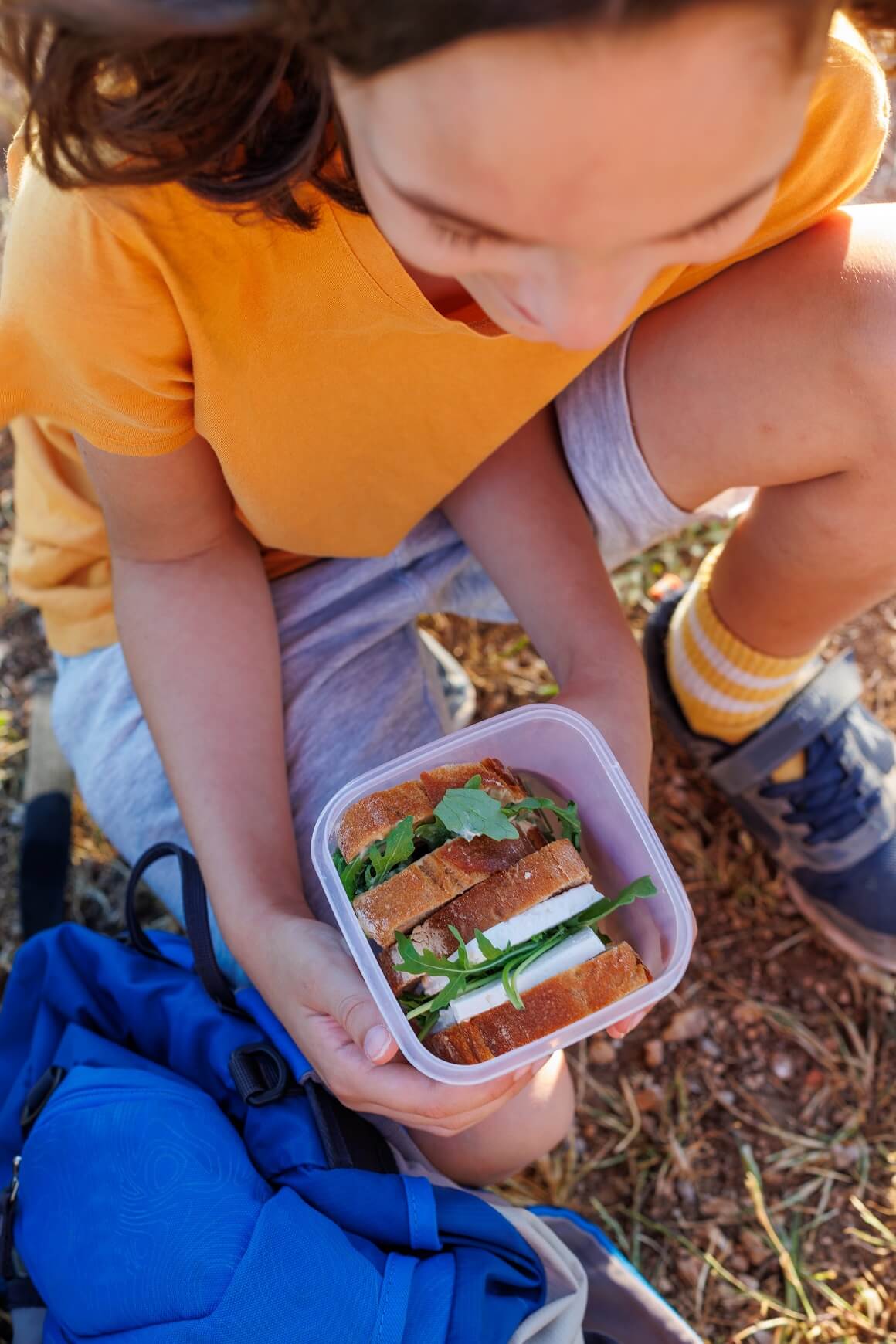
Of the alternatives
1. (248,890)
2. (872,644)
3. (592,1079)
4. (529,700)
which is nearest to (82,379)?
(248,890)

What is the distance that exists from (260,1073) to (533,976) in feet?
1.49

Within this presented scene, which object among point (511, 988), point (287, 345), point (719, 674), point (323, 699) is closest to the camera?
point (511, 988)

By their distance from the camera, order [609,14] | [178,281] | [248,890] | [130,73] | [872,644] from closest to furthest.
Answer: [609,14]
[130,73]
[178,281]
[248,890]
[872,644]

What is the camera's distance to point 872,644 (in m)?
2.21

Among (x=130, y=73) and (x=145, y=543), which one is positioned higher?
(x=130, y=73)

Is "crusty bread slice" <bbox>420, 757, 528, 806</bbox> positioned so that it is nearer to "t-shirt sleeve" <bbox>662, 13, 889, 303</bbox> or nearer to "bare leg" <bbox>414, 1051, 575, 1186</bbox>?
"bare leg" <bbox>414, 1051, 575, 1186</bbox>

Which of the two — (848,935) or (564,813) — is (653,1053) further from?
(564,813)

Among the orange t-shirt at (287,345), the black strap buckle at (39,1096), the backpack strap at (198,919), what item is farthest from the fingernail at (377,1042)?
the orange t-shirt at (287,345)

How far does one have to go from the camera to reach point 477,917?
3.77ft

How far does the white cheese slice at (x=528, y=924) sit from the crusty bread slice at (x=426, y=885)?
0.18ft

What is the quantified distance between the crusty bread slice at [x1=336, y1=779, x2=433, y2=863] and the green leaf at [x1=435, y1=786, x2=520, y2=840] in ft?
0.12

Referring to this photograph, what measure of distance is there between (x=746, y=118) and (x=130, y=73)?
516 millimetres

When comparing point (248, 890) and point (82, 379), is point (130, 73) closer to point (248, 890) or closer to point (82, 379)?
point (82, 379)

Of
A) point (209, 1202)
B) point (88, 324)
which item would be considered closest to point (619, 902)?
point (209, 1202)
